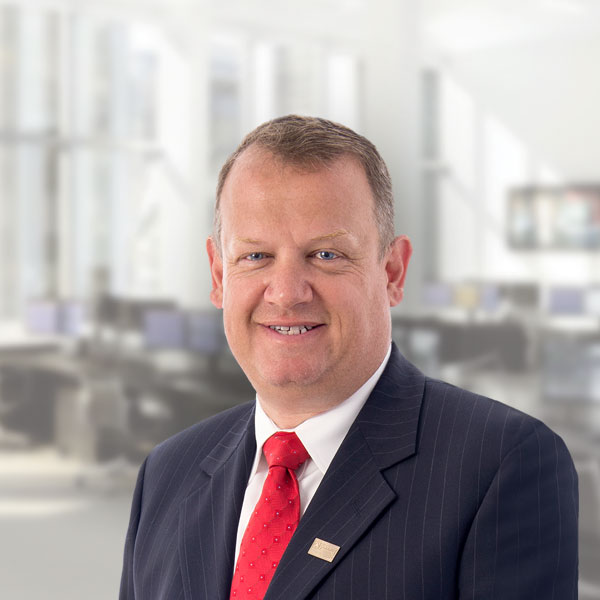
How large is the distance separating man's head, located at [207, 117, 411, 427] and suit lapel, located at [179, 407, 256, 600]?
0.13 metres

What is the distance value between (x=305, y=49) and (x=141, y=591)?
402 cm

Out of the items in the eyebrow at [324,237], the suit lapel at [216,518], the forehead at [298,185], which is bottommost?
the suit lapel at [216,518]

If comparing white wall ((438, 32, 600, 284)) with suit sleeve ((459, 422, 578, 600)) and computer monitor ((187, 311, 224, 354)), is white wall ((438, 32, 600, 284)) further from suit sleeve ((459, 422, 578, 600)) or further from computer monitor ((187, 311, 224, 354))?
suit sleeve ((459, 422, 578, 600))

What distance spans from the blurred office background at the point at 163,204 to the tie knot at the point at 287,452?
2.99 meters

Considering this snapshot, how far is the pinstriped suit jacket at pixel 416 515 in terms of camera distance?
987 mm

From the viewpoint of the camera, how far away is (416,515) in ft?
3.43

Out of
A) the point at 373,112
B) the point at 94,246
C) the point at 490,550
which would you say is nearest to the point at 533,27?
the point at 373,112

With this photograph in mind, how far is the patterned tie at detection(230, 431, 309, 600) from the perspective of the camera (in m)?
1.12

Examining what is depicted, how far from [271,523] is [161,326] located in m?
3.67

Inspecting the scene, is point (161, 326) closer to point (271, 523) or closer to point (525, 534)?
point (271, 523)

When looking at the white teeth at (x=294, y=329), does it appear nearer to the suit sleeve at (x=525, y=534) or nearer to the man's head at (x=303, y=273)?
the man's head at (x=303, y=273)

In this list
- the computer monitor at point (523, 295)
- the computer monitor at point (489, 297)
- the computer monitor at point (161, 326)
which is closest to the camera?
the computer monitor at point (523, 295)

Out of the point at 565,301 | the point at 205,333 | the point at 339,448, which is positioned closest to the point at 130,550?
the point at 339,448

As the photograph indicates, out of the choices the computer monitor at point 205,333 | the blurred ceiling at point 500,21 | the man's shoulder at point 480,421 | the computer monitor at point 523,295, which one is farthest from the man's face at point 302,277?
the computer monitor at point 205,333
